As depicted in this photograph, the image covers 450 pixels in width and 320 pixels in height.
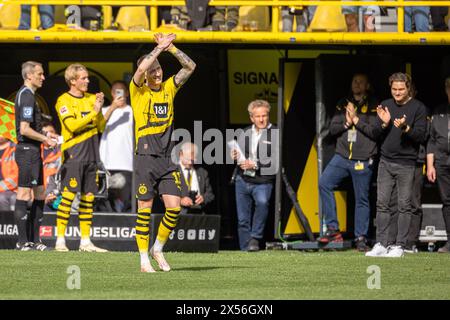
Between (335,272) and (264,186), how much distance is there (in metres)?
4.16

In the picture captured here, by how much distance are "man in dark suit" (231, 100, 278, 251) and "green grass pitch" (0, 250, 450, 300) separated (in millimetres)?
1230

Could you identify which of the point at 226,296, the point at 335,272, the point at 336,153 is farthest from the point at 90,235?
the point at 226,296

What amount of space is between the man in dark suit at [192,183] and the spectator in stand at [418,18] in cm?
348

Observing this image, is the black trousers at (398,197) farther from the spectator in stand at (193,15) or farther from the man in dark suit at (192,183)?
the spectator in stand at (193,15)

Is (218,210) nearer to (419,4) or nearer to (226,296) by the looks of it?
(419,4)

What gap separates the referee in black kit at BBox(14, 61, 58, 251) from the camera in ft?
48.9

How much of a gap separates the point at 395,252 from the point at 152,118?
3.89 m

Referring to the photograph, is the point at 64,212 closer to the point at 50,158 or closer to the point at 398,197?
the point at 50,158

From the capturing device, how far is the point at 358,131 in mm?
15586

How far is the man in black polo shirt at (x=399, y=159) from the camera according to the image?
46.9 feet

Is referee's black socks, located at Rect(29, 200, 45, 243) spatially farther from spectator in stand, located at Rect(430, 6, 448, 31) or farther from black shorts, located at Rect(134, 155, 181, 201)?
spectator in stand, located at Rect(430, 6, 448, 31)

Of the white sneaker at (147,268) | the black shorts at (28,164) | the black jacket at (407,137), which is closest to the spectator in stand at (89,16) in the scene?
the black shorts at (28,164)

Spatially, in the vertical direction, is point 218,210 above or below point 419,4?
below

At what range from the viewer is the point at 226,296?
9.66m
